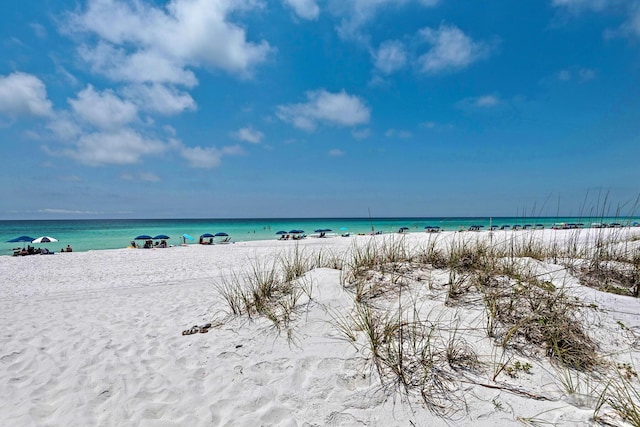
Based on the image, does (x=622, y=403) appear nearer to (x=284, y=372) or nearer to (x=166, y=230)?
(x=284, y=372)

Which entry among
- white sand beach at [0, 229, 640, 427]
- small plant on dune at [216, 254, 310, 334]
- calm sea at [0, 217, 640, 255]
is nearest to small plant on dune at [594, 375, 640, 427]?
white sand beach at [0, 229, 640, 427]

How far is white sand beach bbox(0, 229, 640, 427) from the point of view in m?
2.49

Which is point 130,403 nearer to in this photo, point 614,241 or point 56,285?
point 614,241

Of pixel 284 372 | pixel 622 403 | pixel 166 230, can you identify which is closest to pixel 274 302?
pixel 284 372

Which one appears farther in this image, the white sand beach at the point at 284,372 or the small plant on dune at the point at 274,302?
the small plant on dune at the point at 274,302

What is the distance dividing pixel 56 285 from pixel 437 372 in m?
12.4

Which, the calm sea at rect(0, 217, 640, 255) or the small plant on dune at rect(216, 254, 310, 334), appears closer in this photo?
the small plant on dune at rect(216, 254, 310, 334)

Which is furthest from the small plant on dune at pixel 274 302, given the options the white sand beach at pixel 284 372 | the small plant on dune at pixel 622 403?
the small plant on dune at pixel 622 403

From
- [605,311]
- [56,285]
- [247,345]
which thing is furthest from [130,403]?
[56,285]

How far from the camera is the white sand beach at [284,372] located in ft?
8.17

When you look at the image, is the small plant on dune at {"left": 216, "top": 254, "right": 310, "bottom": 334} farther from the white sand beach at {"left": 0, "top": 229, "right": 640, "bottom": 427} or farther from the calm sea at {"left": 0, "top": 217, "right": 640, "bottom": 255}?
the calm sea at {"left": 0, "top": 217, "right": 640, "bottom": 255}

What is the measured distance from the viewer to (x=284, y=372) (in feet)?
10.3

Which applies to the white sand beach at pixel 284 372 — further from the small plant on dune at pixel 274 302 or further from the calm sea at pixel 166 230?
the calm sea at pixel 166 230

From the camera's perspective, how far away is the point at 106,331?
4863 mm
